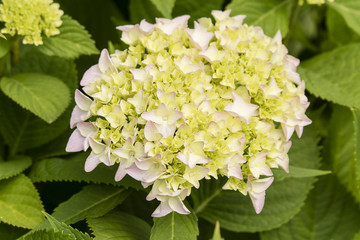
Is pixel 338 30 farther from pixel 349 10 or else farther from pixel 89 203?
pixel 89 203

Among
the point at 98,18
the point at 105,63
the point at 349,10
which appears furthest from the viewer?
the point at 98,18

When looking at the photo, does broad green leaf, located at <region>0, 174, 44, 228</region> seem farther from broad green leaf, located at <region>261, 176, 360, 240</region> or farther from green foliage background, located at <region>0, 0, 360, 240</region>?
broad green leaf, located at <region>261, 176, 360, 240</region>

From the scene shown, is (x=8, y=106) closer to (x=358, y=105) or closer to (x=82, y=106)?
(x=82, y=106)

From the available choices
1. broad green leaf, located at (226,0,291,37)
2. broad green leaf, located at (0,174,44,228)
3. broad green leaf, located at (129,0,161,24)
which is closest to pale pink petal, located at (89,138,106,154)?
broad green leaf, located at (0,174,44,228)

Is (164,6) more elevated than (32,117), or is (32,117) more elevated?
(164,6)

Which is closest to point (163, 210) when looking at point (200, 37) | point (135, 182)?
point (135, 182)

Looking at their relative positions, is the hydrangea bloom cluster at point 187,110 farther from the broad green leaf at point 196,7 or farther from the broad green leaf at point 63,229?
the broad green leaf at point 196,7

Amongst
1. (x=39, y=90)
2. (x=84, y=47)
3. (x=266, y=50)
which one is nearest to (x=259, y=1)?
(x=266, y=50)
